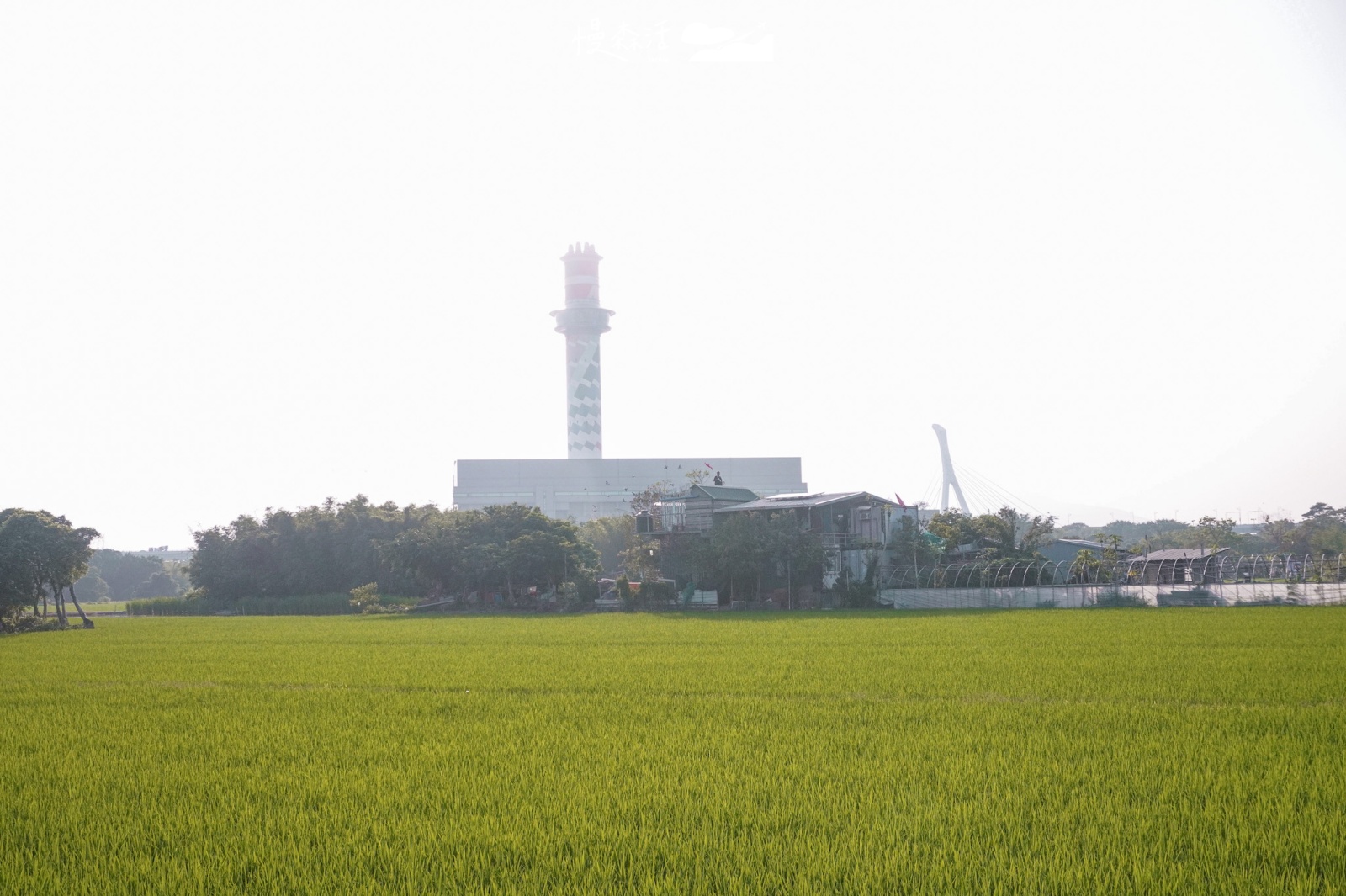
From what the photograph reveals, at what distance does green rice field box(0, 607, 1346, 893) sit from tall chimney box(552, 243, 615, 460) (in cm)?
9516

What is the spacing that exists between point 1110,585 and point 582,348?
3388 inches

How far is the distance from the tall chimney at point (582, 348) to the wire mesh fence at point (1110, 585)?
2751 inches

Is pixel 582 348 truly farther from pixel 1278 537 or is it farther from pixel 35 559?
pixel 35 559

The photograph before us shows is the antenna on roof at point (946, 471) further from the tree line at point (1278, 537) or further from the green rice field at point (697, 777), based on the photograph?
the green rice field at point (697, 777)

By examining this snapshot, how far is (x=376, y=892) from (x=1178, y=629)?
2248 centimetres

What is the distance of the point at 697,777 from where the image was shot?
923 centimetres

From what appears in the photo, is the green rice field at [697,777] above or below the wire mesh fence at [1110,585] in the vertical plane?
below

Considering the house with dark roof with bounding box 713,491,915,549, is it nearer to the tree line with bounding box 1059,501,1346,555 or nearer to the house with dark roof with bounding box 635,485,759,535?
the house with dark roof with bounding box 635,485,759,535

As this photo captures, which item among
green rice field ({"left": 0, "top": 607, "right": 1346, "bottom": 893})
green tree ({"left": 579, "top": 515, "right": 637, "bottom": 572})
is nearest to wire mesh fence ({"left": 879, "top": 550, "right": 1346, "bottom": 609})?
green rice field ({"left": 0, "top": 607, "right": 1346, "bottom": 893})

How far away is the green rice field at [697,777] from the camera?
22.1 feet

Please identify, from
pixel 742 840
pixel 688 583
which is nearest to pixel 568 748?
pixel 742 840

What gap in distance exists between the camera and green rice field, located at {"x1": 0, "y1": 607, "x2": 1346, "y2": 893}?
22.1 ft

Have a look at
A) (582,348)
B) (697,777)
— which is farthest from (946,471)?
A: (697,777)

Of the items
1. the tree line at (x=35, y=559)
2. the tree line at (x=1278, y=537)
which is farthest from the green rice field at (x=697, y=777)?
the tree line at (x=1278, y=537)
